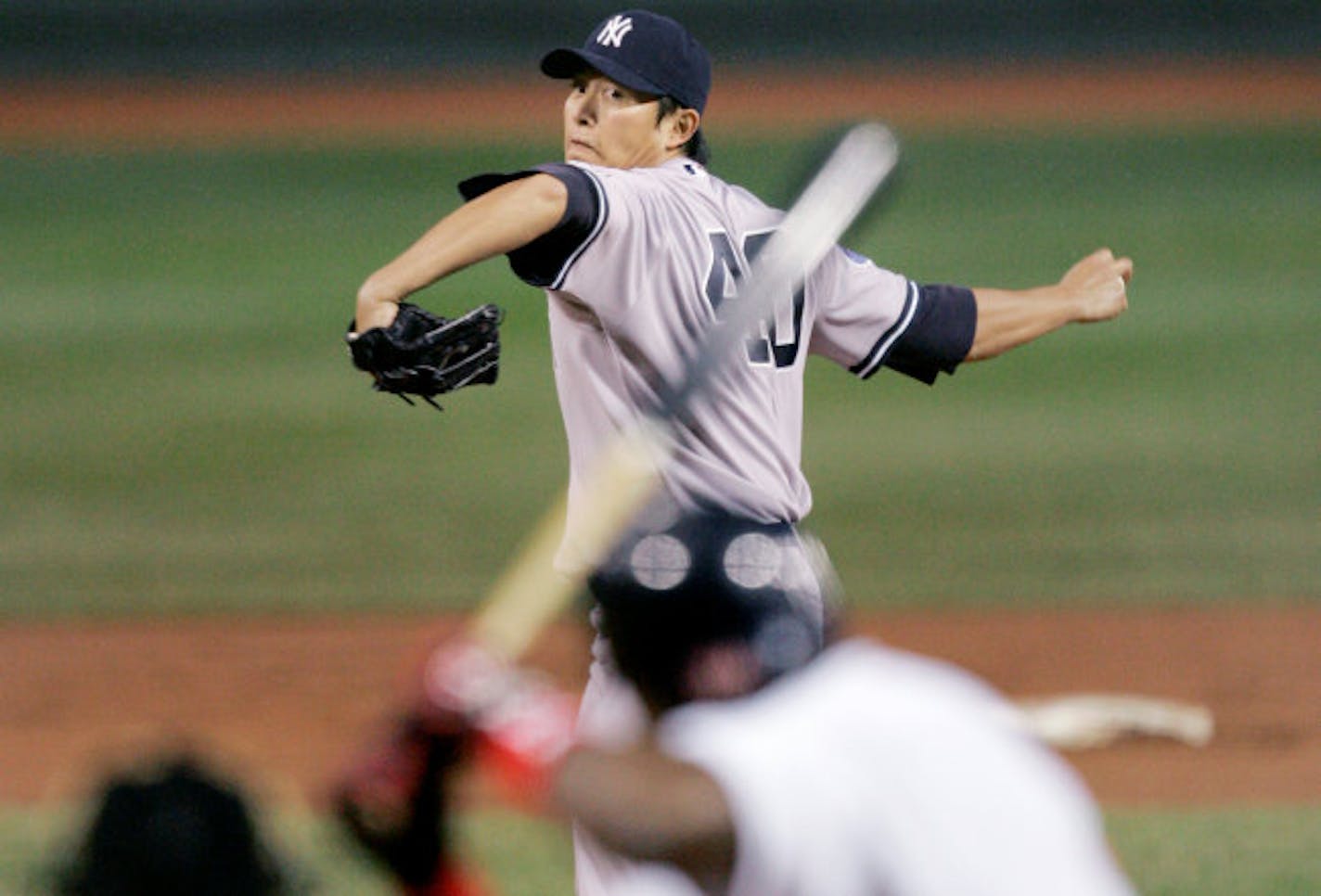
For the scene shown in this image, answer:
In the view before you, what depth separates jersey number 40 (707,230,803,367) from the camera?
4.79 m

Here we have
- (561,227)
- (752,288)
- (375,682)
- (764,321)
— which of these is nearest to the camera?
(752,288)

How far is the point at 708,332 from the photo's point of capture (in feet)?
15.3

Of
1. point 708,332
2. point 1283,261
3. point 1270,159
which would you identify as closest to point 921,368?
point 708,332

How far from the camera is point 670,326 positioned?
4.73m

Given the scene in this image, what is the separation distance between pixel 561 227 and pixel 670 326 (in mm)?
348

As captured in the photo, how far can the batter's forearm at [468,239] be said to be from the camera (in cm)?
438

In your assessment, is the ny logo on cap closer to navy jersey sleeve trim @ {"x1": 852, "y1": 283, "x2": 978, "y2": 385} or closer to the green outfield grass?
navy jersey sleeve trim @ {"x1": 852, "y1": 283, "x2": 978, "y2": 385}

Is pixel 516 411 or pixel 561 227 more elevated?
pixel 561 227

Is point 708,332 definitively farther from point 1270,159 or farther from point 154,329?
point 1270,159

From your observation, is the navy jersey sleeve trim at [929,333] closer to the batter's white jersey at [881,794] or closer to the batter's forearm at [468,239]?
the batter's forearm at [468,239]

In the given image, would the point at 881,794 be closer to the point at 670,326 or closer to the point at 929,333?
the point at 670,326

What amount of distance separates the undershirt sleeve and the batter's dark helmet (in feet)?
8.06

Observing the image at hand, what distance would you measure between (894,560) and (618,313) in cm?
737

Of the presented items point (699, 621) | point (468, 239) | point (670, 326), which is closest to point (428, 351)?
point (468, 239)
